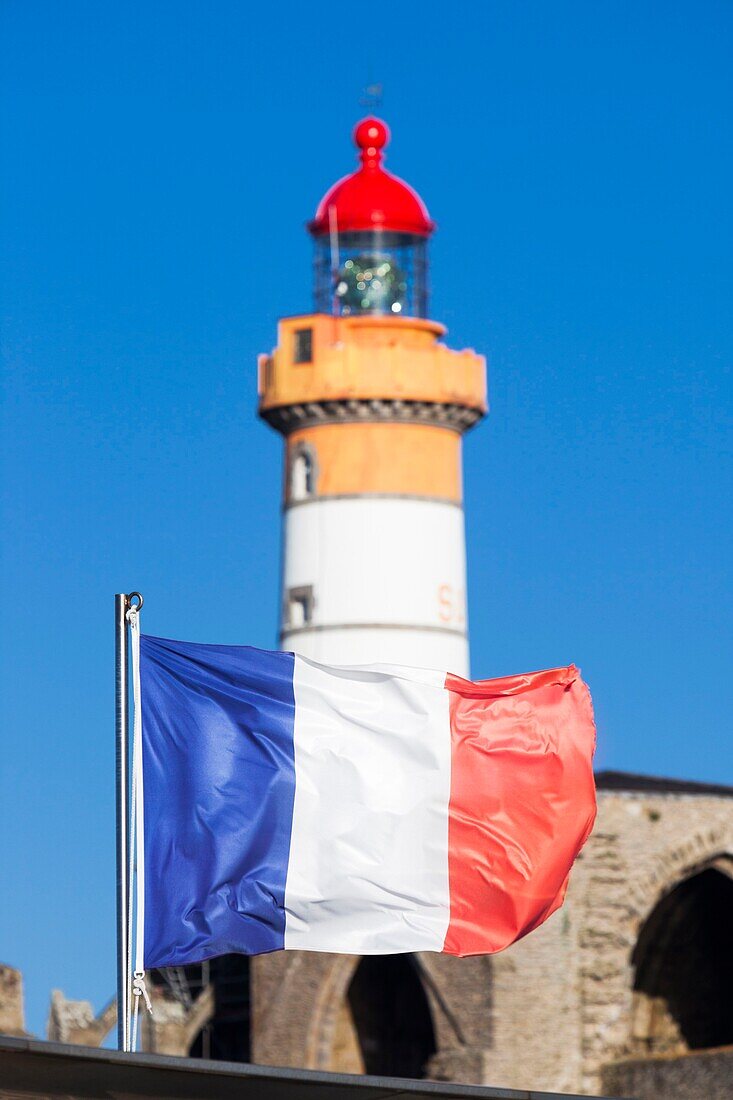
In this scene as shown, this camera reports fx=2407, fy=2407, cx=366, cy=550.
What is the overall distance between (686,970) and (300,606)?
26.9 feet

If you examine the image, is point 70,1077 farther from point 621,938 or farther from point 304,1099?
point 621,938

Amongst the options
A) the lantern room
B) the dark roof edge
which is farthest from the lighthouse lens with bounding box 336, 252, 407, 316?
the dark roof edge

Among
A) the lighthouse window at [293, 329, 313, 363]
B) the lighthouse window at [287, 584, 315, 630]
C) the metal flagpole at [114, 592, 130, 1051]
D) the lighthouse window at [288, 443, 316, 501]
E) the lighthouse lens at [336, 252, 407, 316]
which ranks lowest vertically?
the metal flagpole at [114, 592, 130, 1051]

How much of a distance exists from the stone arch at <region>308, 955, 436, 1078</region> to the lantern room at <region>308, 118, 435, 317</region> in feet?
35.7

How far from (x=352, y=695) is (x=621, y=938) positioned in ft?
68.1

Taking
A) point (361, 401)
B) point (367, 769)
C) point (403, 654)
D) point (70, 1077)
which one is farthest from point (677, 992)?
point (70, 1077)

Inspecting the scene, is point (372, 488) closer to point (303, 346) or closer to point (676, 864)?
point (303, 346)

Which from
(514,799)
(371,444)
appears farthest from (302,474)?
(514,799)

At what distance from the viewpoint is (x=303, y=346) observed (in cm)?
3938

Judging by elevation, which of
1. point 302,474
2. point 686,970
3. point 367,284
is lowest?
point 686,970

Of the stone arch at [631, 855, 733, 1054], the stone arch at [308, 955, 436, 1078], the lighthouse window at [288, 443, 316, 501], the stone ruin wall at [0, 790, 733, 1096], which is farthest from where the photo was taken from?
the lighthouse window at [288, 443, 316, 501]

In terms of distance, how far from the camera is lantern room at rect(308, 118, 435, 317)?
40.2 meters

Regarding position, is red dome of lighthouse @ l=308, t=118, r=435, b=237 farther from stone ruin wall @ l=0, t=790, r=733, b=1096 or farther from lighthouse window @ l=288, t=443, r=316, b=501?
stone ruin wall @ l=0, t=790, r=733, b=1096

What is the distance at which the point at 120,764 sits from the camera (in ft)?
37.9
